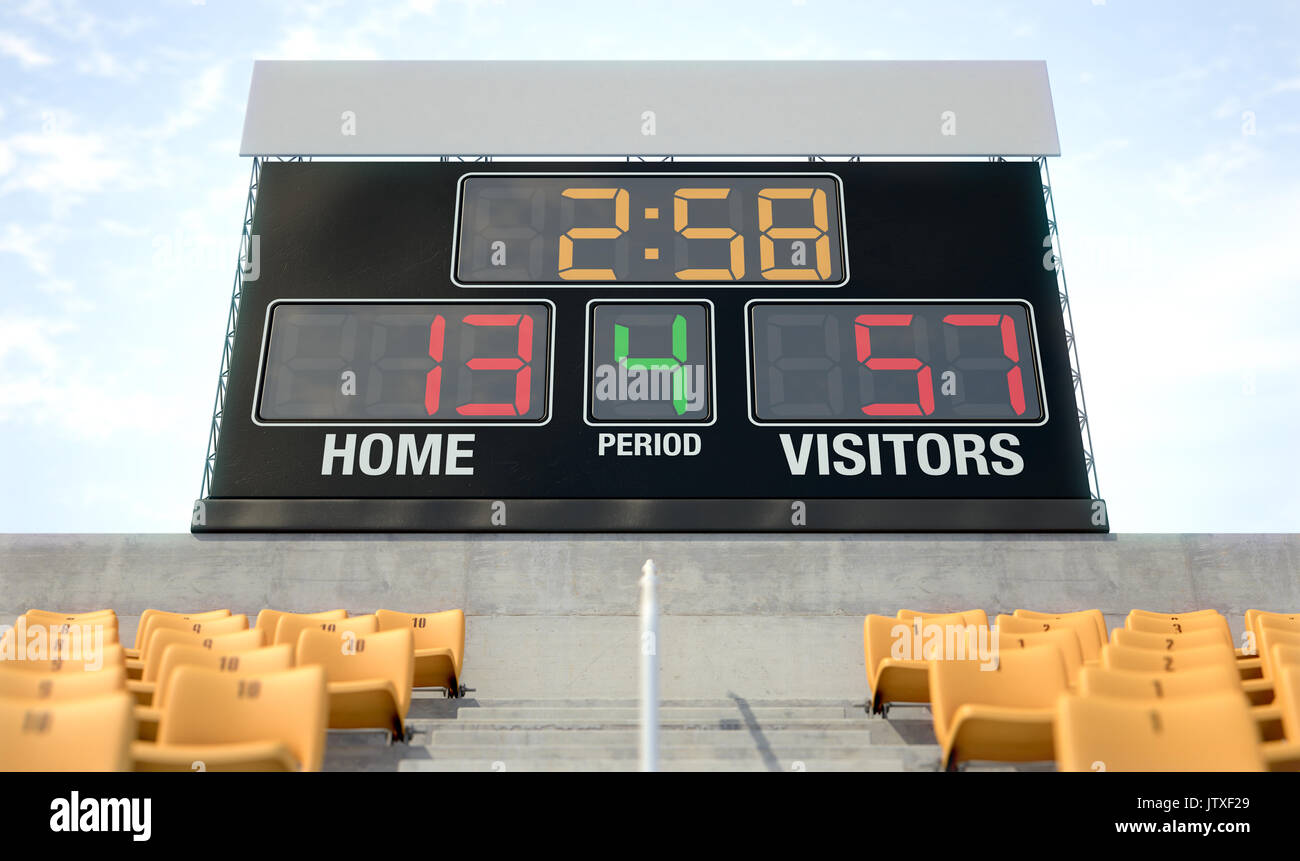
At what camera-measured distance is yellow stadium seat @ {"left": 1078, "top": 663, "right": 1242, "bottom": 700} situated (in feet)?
10.6

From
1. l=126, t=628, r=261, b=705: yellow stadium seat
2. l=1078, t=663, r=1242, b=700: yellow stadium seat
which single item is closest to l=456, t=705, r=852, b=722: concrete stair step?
l=126, t=628, r=261, b=705: yellow stadium seat

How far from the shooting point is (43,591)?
6.86m

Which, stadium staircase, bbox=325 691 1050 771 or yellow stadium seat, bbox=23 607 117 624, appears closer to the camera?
stadium staircase, bbox=325 691 1050 771

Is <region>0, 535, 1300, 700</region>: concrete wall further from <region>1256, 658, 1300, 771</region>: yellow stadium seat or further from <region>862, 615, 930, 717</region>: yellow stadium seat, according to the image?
<region>1256, 658, 1300, 771</region>: yellow stadium seat

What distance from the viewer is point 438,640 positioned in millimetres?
5852

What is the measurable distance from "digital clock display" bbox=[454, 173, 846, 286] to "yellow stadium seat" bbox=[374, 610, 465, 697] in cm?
232

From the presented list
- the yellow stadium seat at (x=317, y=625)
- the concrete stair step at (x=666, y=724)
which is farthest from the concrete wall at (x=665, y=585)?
the concrete stair step at (x=666, y=724)

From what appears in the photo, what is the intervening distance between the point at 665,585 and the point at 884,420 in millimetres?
1763

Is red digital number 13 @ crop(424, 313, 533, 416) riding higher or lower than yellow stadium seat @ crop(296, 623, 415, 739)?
higher

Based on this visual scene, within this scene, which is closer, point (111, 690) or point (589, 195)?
point (111, 690)
